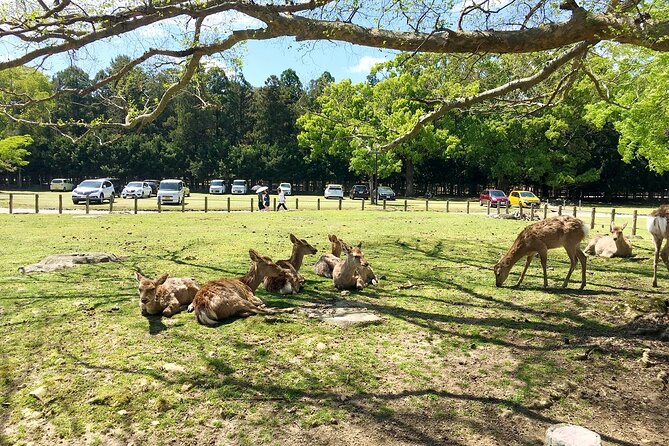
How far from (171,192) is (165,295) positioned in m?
30.1

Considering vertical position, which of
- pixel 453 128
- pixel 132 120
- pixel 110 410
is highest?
pixel 453 128

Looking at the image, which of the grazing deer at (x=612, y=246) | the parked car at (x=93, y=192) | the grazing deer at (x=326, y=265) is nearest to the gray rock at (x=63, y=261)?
the grazing deer at (x=326, y=265)

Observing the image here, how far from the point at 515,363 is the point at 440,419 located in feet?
4.73

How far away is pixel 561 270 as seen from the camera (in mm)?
9898

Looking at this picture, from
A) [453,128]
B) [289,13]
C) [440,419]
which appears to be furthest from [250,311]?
[453,128]

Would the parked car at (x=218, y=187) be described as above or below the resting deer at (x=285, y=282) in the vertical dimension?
above

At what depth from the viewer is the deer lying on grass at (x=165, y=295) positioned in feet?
20.6

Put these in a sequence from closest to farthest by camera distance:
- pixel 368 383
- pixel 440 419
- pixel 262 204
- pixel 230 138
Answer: pixel 440 419
pixel 368 383
pixel 262 204
pixel 230 138

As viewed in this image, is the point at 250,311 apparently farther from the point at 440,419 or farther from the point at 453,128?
the point at 453,128

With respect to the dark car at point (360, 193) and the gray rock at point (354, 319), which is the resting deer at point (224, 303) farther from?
the dark car at point (360, 193)

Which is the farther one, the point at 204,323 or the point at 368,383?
the point at 204,323

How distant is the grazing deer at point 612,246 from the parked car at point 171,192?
85.0 ft

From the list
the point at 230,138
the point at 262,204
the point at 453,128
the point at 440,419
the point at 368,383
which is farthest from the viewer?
the point at 230,138

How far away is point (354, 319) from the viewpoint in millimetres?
6184
